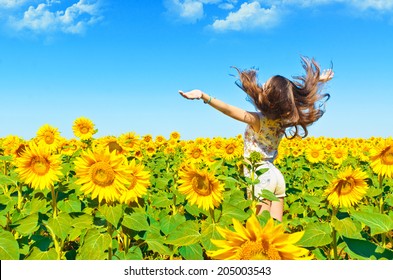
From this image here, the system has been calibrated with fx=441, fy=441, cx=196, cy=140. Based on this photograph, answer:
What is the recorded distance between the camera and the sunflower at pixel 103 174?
2.66m

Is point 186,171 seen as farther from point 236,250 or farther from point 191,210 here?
point 236,250

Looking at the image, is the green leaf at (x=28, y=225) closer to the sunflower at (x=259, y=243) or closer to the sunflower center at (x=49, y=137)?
the sunflower at (x=259, y=243)

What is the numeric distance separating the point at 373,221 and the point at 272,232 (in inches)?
32.2

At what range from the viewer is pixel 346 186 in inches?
131

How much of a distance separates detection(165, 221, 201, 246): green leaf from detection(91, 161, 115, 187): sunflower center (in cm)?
56

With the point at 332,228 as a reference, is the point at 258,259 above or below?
below

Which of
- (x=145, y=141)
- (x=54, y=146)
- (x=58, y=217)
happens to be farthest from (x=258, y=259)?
(x=145, y=141)

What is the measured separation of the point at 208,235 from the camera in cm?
287

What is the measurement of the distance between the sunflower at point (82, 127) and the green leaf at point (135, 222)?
4.34m

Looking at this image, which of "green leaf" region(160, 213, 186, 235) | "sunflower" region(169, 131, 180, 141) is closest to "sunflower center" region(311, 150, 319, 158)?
"sunflower" region(169, 131, 180, 141)

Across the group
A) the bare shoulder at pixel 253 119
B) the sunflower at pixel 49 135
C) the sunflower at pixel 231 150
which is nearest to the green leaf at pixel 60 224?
the bare shoulder at pixel 253 119

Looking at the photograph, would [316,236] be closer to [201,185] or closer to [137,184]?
[201,185]

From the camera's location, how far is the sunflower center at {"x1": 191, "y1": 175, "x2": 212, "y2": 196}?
304 cm

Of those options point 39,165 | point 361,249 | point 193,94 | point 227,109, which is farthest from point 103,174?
point 227,109
